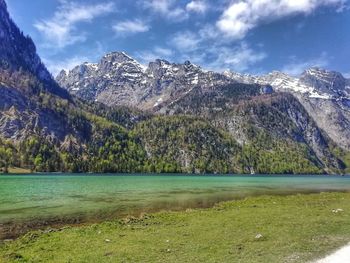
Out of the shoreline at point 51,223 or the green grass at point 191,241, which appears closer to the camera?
the green grass at point 191,241

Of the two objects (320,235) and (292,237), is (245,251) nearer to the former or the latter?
(292,237)

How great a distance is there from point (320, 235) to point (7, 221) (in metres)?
A: 37.9

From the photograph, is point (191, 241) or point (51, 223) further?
point (51, 223)

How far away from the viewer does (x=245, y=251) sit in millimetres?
29562

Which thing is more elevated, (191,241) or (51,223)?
(191,241)

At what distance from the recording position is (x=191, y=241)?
111ft

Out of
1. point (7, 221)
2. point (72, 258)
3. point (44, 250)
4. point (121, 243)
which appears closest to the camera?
point (72, 258)

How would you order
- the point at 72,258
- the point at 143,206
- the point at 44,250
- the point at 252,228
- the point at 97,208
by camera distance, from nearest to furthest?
the point at 72,258
the point at 44,250
the point at 252,228
the point at 97,208
the point at 143,206

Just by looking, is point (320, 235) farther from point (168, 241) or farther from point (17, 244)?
point (17, 244)

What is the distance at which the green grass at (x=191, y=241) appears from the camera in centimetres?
2844

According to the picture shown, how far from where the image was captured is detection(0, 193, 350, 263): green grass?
28.4 m

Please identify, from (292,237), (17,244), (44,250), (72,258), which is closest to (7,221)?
(17,244)

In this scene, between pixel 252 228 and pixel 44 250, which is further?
pixel 252 228

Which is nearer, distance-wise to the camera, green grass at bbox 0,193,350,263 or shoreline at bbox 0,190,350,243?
green grass at bbox 0,193,350,263
